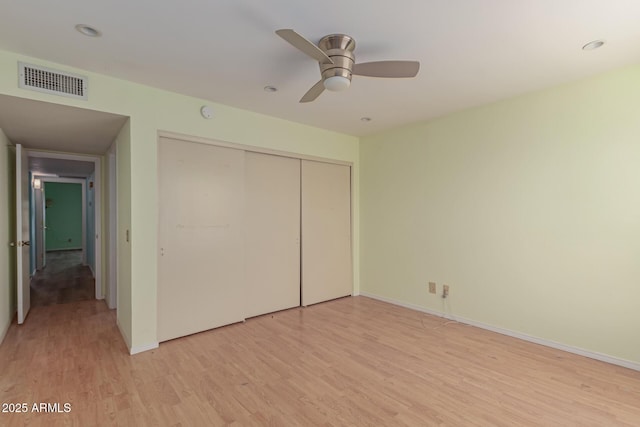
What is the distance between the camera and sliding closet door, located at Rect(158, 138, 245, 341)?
2973 mm

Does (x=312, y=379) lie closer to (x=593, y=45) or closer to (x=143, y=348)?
(x=143, y=348)

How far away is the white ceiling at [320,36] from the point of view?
1.75 meters

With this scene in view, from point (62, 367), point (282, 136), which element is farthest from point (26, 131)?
point (282, 136)

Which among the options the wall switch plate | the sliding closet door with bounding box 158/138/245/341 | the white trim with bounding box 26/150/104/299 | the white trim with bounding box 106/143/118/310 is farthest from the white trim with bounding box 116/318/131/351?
the wall switch plate

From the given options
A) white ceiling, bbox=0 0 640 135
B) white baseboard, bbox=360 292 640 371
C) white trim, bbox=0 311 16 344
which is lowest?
white baseboard, bbox=360 292 640 371

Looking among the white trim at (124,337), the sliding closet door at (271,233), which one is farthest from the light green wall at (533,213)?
the white trim at (124,337)

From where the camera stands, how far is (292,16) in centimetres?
182

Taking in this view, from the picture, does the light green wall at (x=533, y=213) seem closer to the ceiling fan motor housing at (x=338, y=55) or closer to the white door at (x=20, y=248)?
the ceiling fan motor housing at (x=338, y=55)

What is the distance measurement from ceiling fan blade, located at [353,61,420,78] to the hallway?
4.88 m

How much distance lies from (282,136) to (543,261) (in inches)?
120

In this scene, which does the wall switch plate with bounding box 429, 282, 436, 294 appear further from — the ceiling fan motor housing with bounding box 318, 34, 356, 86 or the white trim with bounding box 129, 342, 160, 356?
the white trim with bounding box 129, 342, 160, 356

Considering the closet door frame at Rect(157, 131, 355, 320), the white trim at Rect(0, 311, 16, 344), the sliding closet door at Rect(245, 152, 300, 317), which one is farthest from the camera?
the sliding closet door at Rect(245, 152, 300, 317)

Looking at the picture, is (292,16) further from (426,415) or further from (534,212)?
(534,212)

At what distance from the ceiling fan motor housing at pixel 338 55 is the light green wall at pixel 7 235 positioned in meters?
3.32
